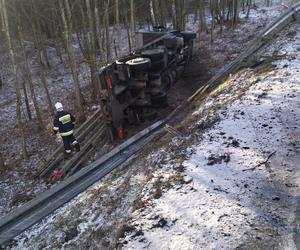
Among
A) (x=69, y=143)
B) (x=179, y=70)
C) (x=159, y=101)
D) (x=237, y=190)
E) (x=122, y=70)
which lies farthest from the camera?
(x=179, y=70)

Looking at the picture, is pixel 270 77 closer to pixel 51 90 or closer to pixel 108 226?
pixel 108 226

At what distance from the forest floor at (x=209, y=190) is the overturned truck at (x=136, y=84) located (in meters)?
2.39

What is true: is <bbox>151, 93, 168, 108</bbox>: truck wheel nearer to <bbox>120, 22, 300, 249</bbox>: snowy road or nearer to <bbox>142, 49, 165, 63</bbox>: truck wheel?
<bbox>142, 49, 165, 63</bbox>: truck wheel

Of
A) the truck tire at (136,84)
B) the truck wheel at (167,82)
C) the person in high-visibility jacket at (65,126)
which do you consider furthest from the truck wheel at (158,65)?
the person in high-visibility jacket at (65,126)

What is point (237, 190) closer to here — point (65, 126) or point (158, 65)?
point (65, 126)

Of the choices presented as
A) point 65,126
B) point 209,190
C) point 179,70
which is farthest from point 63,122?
point 179,70

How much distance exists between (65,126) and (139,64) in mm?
3245

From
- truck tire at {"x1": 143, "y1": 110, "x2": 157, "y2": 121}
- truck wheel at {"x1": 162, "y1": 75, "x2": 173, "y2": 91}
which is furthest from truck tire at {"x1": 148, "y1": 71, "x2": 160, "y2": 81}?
truck wheel at {"x1": 162, "y1": 75, "x2": 173, "y2": 91}

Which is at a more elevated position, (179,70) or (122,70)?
(122,70)

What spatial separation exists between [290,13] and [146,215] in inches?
605

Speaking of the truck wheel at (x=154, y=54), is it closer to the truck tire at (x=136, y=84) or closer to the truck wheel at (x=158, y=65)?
the truck wheel at (x=158, y=65)

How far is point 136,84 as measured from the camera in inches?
482

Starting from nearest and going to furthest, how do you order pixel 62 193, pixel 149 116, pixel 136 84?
pixel 62 193, pixel 136 84, pixel 149 116

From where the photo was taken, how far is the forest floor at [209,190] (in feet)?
17.2
